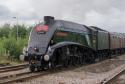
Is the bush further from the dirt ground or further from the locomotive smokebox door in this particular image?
the dirt ground

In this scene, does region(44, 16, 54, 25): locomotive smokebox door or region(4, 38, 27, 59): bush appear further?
region(4, 38, 27, 59): bush

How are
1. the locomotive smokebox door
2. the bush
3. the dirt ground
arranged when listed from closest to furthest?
the dirt ground, the locomotive smokebox door, the bush

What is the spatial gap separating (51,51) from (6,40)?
12.2m

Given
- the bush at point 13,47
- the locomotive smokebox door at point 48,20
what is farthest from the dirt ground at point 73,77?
the bush at point 13,47

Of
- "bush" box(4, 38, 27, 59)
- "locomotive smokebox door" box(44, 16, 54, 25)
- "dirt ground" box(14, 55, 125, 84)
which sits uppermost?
"locomotive smokebox door" box(44, 16, 54, 25)

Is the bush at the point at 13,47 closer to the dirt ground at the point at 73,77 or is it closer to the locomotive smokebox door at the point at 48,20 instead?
the locomotive smokebox door at the point at 48,20

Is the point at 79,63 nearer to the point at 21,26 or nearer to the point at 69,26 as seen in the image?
the point at 69,26

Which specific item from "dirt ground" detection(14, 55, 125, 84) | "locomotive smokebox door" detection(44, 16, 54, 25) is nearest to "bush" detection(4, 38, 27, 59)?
"locomotive smokebox door" detection(44, 16, 54, 25)

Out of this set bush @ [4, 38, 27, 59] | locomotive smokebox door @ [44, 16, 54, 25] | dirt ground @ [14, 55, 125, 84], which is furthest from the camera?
bush @ [4, 38, 27, 59]

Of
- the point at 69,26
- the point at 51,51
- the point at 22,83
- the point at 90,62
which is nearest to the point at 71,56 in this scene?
the point at 69,26

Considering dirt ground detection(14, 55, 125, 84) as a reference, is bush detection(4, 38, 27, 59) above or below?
above

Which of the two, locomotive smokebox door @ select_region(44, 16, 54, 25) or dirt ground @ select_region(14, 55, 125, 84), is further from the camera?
locomotive smokebox door @ select_region(44, 16, 54, 25)

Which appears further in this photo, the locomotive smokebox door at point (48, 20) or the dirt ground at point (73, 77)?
the locomotive smokebox door at point (48, 20)

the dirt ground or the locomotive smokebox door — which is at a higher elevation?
the locomotive smokebox door
